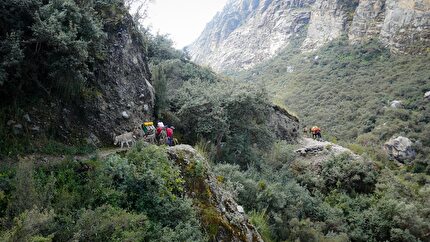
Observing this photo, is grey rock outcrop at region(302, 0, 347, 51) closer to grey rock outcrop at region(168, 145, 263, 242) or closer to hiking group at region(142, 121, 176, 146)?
hiking group at region(142, 121, 176, 146)

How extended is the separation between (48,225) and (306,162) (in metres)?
15.6

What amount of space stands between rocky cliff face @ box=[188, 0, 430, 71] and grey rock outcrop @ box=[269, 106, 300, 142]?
39724 mm

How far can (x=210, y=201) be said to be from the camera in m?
8.38

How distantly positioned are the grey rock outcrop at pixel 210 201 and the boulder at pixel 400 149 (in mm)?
30648

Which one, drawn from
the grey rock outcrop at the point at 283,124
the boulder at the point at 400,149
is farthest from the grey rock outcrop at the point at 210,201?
the boulder at the point at 400,149

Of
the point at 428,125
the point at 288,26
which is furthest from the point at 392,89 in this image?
the point at 288,26

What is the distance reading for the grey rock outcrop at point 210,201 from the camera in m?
7.88

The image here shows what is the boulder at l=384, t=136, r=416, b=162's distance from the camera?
1304 inches

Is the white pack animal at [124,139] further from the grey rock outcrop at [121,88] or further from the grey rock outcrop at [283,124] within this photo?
the grey rock outcrop at [283,124]

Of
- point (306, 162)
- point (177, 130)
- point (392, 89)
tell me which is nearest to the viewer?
point (177, 130)

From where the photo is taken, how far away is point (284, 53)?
85.3 meters

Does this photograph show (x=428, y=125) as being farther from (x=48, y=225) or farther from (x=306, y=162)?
(x=48, y=225)

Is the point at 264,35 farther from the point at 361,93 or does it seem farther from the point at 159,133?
the point at 159,133

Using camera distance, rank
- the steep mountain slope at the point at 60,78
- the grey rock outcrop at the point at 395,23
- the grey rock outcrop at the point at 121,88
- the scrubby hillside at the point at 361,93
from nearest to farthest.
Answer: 1. the steep mountain slope at the point at 60,78
2. the grey rock outcrop at the point at 121,88
3. the scrubby hillside at the point at 361,93
4. the grey rock outcrop at the point at 395,23
